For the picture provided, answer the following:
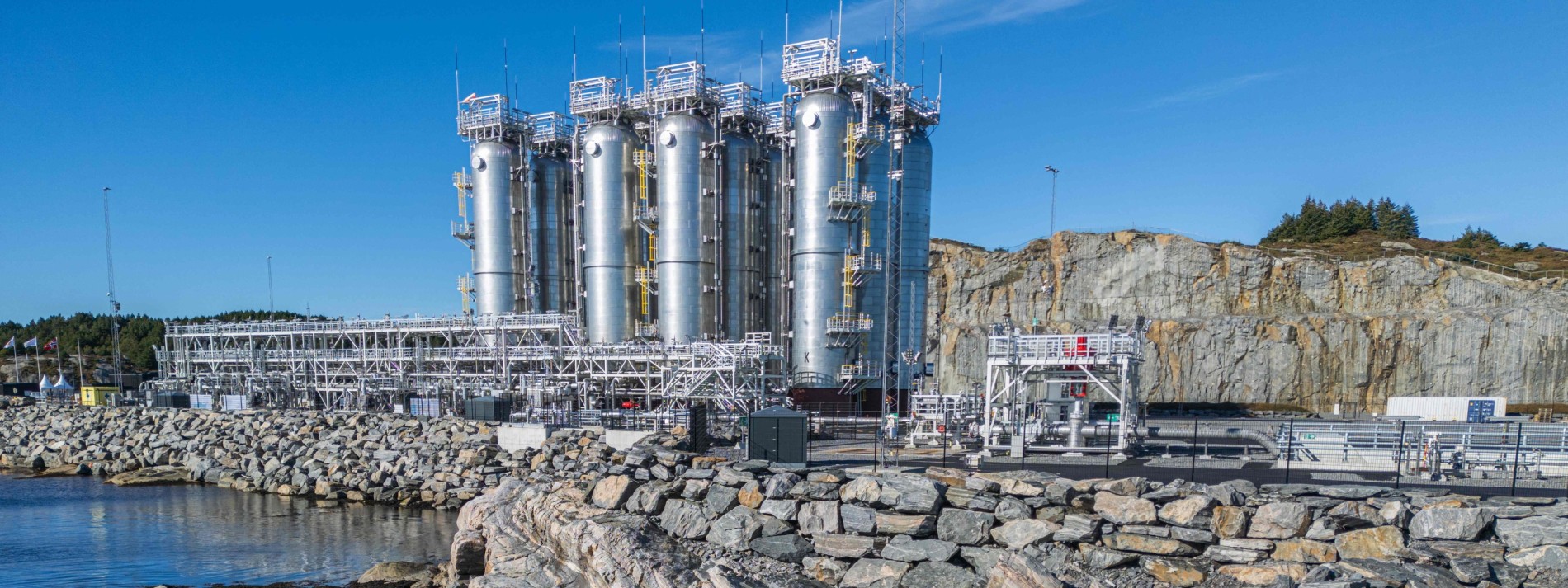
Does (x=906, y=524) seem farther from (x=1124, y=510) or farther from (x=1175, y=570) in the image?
(x=1175, y=570)

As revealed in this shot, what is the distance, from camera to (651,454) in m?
19.9

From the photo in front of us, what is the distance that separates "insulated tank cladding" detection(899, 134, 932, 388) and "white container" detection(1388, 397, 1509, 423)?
23888mm

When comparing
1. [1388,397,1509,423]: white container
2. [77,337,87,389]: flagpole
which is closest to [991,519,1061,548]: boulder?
[1388,397,1509,423]: white container

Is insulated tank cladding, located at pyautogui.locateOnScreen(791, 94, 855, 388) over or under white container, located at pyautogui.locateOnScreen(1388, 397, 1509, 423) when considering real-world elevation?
over

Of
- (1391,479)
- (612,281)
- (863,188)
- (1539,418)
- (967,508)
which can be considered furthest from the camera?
(612,281)

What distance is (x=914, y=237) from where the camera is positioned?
47.2 metres

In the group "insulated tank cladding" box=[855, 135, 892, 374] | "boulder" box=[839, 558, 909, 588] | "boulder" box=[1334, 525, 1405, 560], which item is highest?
"insulated tank cladding" box=[855, 135, 892, 374]

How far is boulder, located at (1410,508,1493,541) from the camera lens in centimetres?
1286

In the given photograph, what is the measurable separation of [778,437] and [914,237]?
28.4 metres

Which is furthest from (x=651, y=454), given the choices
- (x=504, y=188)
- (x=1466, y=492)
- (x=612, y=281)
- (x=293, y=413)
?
(x=504, y=188)

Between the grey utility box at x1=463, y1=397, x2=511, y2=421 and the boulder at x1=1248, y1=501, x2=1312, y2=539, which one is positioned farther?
the grey utility box at x1=463, y1=397, x2=511, y2=421

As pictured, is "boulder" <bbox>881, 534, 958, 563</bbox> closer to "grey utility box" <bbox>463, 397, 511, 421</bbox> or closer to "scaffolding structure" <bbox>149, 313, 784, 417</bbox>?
"scaffolding structure" <bbox>149, 313, 784, 417</bbox>

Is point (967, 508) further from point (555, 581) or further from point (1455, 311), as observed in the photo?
point (1455, 311)

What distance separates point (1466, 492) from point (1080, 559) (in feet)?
28.1
